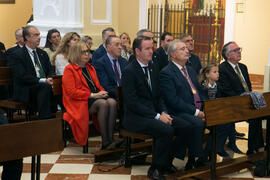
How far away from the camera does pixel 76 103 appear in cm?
489

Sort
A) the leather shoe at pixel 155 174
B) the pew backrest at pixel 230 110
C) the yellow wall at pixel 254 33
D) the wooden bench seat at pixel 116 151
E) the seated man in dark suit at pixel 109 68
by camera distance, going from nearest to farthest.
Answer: the pew backrest at pixel 230 110 < the leather shoe at pixel 155 174 < the wooden bench seat at pixel 116 151 < the seated man in dark suit at pixel 109 68 < the yellow wall at pixel 254 33

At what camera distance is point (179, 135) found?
4293mm

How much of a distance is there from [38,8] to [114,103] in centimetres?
359

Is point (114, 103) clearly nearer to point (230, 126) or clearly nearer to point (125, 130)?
point (125, 130)

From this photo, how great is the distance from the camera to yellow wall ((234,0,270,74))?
39.8 feet

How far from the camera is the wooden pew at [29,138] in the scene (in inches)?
104

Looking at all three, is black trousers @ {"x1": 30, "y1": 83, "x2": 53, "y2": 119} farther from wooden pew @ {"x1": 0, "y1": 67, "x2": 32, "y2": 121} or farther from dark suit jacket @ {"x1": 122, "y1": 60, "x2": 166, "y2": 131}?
dark suit jacket @ {"x1": 122, "y1": 60, "x2": 166, "y2": 131}

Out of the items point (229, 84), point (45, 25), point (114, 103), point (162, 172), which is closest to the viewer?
point (162, 172)

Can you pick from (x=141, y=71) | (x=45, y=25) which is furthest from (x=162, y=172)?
(x=45, y=25)

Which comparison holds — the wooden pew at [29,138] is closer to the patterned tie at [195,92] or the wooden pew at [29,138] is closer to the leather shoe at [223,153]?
the patterned tie at [195,92]

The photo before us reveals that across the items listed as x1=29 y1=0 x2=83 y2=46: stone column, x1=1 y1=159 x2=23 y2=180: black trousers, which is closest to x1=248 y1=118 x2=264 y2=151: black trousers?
x1=1 y1=159 x2=23 y2=180: black trousers

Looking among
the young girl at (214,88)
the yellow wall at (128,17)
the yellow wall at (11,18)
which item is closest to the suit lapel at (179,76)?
the young girl at (214,88)

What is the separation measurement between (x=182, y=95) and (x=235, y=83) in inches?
38.8

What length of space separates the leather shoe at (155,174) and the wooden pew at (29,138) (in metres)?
1.40
